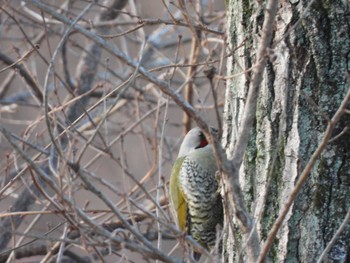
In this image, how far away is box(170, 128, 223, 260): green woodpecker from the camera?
4.29 metres

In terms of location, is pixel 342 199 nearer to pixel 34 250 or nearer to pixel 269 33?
pixel 269 33

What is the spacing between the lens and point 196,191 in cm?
433

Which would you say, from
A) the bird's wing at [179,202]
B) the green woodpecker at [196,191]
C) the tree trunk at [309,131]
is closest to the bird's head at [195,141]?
the green woodpecker at [196,191]

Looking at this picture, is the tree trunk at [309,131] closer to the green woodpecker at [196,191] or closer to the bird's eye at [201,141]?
the green woodpecker at [196,191]

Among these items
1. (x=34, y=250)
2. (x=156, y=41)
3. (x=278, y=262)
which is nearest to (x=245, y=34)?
(x=278, y=262)

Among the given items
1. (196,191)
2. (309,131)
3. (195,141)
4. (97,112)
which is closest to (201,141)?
(195,141)

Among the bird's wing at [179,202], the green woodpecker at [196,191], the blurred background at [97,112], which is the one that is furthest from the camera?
the bird's wing at [179,202]

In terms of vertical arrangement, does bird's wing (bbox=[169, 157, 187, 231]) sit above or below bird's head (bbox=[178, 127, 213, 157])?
below

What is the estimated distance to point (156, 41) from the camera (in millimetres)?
6043

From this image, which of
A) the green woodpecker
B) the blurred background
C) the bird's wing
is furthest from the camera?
the bird's wing

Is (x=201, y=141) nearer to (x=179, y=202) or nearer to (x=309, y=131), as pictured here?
(x=179, y=202)

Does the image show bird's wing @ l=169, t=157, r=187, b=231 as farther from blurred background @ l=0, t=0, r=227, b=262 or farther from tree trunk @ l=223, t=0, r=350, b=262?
tree trunk @ l=223, t=0, r=350, b=262

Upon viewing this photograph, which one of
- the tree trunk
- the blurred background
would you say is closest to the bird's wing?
the blurred background

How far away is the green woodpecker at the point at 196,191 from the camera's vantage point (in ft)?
14.1
